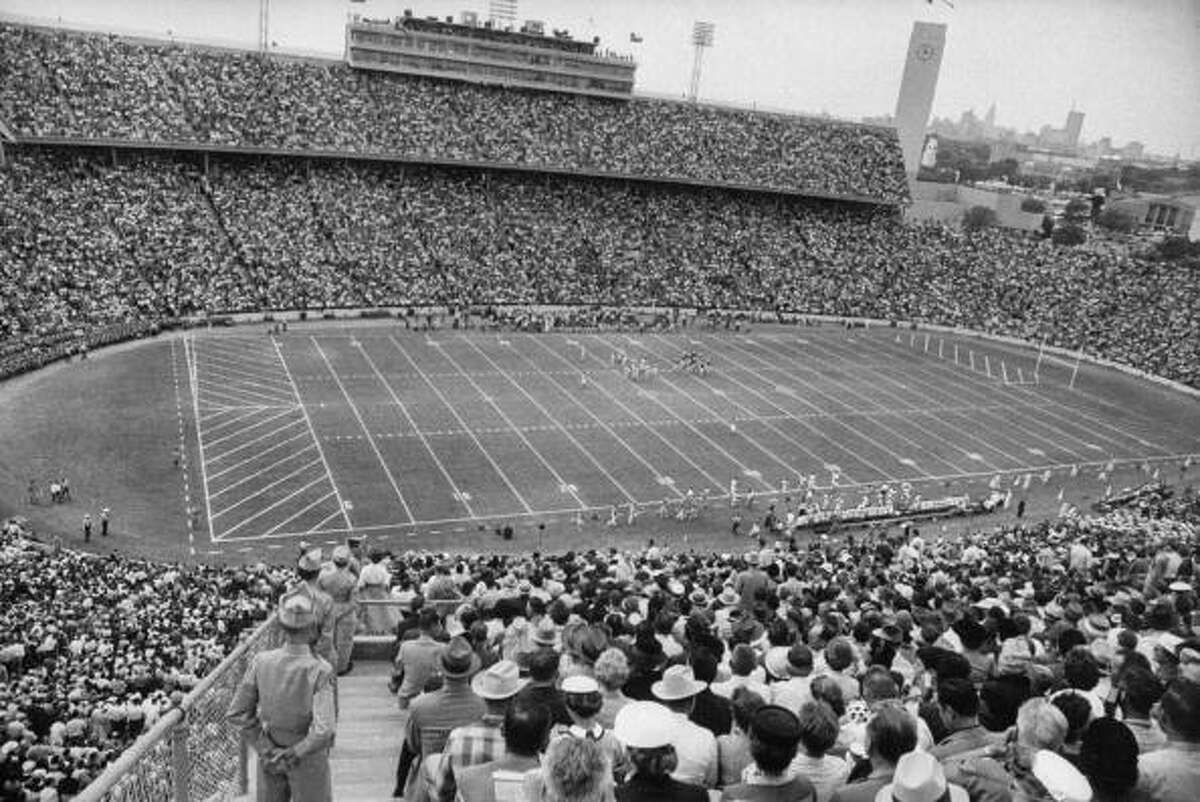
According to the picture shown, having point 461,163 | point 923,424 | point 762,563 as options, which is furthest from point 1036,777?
point 461,163

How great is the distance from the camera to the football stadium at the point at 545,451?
572 centimetres

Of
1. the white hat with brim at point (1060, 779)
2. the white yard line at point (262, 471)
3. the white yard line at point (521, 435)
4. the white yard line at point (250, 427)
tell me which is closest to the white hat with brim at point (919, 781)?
the white hat with brim at point (1060, 779)

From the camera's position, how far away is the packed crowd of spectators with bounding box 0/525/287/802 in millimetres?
10242

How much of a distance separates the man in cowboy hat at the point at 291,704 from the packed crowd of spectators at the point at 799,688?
650 mm

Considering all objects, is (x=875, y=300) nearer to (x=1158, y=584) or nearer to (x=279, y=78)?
(x=279, y=78)

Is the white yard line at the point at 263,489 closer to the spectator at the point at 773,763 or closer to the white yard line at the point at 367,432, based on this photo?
the white yard line at the point at 367,432

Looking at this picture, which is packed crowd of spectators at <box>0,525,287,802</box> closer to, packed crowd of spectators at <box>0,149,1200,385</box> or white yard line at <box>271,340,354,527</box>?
white yard line at <box>271,340,354,527</box>

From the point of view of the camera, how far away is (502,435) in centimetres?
3469

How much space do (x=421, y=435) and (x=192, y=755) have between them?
94.1ft

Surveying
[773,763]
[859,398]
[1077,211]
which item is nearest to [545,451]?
[859,398]

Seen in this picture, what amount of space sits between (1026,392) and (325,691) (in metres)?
48.7

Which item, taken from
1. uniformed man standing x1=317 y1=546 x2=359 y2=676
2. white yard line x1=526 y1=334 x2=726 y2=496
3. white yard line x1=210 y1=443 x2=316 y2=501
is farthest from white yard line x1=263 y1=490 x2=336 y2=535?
uniformed man standing x1=317 y1=546 x2=359 y2=676

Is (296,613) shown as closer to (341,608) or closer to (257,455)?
(341,608)

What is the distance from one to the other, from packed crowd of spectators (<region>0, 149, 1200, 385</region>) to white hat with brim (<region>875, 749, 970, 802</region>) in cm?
→ 4159
